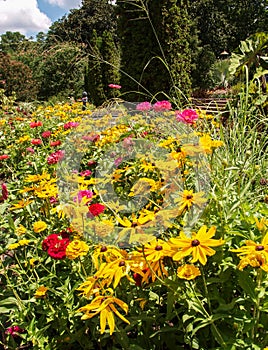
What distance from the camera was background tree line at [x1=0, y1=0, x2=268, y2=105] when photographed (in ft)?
15.1

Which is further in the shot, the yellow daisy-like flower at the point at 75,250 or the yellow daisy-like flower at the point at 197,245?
the yellow daisy-like flower at the point at 75,250

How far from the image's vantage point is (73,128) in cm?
285

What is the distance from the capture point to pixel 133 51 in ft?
20.3

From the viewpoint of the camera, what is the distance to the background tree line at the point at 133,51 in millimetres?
4609

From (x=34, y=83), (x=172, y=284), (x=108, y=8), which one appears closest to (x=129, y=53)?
(x=172, y=284)

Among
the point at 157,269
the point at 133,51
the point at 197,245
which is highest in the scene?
the point at 133,51

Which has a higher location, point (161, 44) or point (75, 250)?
point (161, 44)

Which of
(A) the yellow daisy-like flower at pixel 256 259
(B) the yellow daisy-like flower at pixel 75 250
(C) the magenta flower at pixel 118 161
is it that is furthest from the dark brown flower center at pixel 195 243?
(C) the magenta flower at pixel 118 161

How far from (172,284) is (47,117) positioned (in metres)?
3.44

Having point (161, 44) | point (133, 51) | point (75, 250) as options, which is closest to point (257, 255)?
point (75, 250)

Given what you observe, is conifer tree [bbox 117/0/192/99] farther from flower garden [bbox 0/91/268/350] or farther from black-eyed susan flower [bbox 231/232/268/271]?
black-eyed susan flower [bbox 231/232/268/271]

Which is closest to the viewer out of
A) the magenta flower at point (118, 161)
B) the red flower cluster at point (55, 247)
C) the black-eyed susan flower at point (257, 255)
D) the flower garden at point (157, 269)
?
the black-eyed susan flower at point (257, 255)

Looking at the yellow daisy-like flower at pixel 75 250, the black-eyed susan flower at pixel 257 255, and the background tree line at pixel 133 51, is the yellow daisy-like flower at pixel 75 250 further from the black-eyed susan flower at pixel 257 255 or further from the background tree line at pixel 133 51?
the background tree line at pixel 133 51

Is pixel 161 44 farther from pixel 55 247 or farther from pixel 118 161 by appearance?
pixel 55 247
